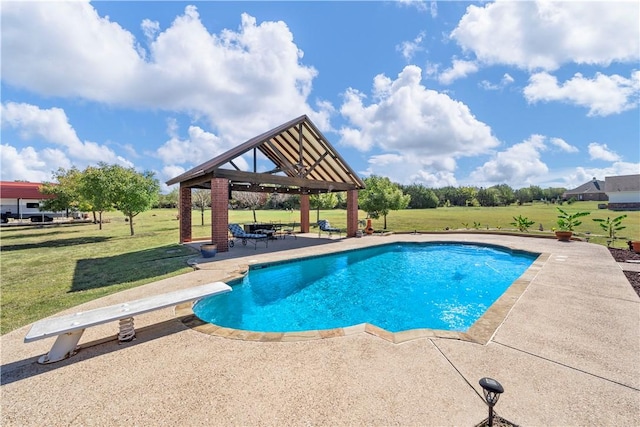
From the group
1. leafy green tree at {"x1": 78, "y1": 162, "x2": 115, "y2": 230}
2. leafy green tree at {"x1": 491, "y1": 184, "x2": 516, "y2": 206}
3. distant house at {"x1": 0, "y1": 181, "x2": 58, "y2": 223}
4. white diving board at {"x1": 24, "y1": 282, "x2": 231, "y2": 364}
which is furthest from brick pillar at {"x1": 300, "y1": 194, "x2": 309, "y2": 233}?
leafy green tree at {"x1": 491, "y1": 184, "x2": 516, "y2": 206}

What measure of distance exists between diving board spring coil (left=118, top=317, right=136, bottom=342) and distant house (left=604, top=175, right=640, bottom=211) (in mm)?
70544

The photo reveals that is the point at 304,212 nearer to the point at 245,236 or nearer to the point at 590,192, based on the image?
the point at 245,236

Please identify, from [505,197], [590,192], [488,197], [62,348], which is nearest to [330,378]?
[62,348]

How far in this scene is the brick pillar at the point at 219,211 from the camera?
1141 cm

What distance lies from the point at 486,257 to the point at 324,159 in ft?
33.7

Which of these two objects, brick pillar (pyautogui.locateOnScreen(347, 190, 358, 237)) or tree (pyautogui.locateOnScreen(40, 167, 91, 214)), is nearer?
brick pillar (pyautogui.locateOnScreen(347, 190, 358, 237))

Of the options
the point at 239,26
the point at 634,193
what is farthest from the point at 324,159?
the point at 634,193

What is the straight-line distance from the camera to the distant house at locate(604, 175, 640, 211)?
46.2 meters

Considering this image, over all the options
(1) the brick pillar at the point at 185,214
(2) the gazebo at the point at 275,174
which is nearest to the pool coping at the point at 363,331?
(2) the gazebo at the point at 275,174

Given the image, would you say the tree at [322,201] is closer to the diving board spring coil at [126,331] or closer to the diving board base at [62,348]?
Answer: the diving board spring coil at [126,331]

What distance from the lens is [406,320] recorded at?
6.16m

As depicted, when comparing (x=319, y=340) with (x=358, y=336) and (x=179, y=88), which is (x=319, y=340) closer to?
(x=358, y=336)

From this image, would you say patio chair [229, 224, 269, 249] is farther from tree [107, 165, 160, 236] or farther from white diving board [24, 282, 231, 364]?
white diving board [24, 282, 231, 364]

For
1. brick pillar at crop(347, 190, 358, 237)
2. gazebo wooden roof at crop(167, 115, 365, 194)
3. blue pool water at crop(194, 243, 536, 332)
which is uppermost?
gazebo wooden roof at crop(167, 115, 365, 194)
